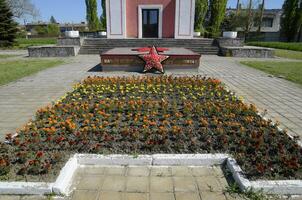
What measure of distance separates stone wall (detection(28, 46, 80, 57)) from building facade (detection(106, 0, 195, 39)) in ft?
13.0

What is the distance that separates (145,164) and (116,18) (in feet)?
55.3

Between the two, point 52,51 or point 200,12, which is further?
point 200,12

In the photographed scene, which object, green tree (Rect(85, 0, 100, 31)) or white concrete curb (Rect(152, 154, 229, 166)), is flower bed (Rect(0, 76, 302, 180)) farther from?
green tree (Rect(85, 0, 100, 31))

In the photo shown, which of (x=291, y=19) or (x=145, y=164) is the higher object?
(x=291, y=19)

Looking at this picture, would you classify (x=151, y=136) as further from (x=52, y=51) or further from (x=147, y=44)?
(x=52, y=51)

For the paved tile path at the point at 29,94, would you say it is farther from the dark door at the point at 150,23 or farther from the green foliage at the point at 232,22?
the green foliage at the point at 232,22

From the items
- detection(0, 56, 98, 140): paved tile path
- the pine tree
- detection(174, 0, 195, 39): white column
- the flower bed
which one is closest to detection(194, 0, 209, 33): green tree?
detection(174, 0, 195, 39): white column

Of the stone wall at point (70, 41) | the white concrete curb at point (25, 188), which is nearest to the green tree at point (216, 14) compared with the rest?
the stone wall at point (70, 41)

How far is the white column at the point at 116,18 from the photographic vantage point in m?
17.7

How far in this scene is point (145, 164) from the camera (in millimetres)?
3045

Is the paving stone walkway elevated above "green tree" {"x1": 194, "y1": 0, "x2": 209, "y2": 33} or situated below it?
below

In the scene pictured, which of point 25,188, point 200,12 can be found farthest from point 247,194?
point 200,12

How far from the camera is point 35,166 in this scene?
109 inches

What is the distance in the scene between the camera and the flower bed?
9.46ft
